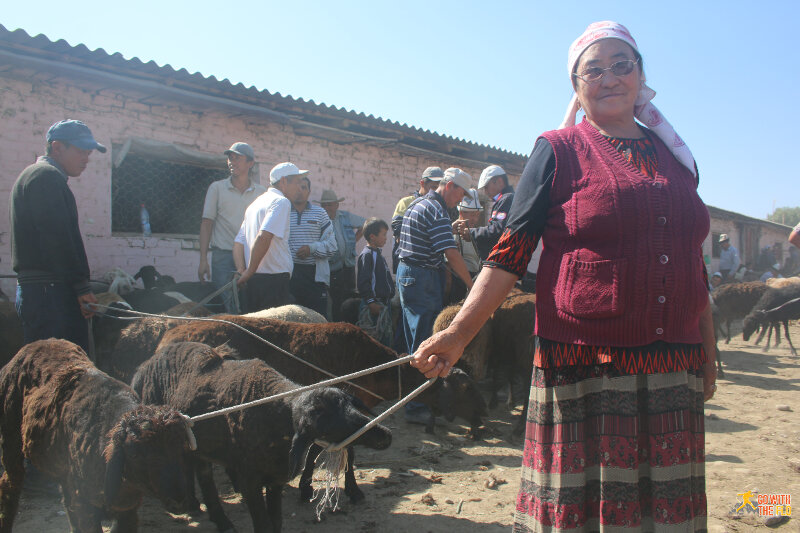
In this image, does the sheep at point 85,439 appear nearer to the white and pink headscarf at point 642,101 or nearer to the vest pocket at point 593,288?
the vest pocket at point 593,288

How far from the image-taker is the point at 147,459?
2.61 m

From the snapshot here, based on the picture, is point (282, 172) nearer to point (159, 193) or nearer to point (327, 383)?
point (159, 193)

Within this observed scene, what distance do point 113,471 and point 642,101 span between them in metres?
2.89

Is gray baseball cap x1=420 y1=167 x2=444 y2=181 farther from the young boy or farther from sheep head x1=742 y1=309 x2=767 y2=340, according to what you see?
sheep head x1=742 y1=309 x2=767 y2=340

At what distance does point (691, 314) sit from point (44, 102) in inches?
318

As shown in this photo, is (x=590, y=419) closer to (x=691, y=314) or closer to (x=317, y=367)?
(x=691, y=314)

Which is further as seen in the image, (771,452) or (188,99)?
(188,99)

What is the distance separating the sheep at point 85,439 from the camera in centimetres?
263

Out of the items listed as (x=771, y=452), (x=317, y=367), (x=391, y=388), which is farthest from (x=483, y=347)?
(x=771, y=452)

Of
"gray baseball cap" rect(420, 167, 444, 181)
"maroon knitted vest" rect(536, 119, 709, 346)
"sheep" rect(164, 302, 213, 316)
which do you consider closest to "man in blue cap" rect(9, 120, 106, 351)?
"sheep" rect(164, 302, 213, 316)

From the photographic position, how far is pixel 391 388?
4.91m

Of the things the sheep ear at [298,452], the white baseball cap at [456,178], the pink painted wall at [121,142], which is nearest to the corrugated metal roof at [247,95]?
the pink painted wall at [121,142]

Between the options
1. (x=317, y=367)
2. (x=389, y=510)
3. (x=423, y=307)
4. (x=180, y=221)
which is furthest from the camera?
(x=180, y=221)

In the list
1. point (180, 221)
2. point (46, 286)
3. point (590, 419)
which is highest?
point (180, 221)
